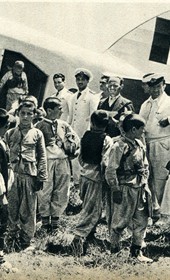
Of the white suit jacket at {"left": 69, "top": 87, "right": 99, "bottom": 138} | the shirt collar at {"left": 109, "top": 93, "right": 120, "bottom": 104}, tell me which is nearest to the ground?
the white suit jacket at {"left": 69, "top": 87, "right": 99, "bottom": 138}

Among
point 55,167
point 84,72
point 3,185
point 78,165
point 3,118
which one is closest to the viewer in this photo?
point 3,185

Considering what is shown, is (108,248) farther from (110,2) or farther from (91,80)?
(110,2)

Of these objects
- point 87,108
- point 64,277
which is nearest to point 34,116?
point 87,108

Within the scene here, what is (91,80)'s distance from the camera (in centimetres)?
510

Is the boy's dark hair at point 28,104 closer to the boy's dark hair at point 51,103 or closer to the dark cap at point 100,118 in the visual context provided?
the boy's dark hair at point 51,103

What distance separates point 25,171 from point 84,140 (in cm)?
58

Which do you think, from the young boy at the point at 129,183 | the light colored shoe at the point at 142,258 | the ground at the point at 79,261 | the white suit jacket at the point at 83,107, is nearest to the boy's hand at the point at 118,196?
the young boy at the point at 129,183

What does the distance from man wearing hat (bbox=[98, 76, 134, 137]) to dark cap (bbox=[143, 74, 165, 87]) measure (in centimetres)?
26

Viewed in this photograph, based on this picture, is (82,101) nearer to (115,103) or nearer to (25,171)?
(115,103)

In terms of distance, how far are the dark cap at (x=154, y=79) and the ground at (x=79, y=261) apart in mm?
1412

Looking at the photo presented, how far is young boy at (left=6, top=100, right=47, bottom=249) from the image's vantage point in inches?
178

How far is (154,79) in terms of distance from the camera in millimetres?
5059

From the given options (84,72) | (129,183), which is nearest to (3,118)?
(84,72)

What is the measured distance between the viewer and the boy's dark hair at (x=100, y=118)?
4.64m
